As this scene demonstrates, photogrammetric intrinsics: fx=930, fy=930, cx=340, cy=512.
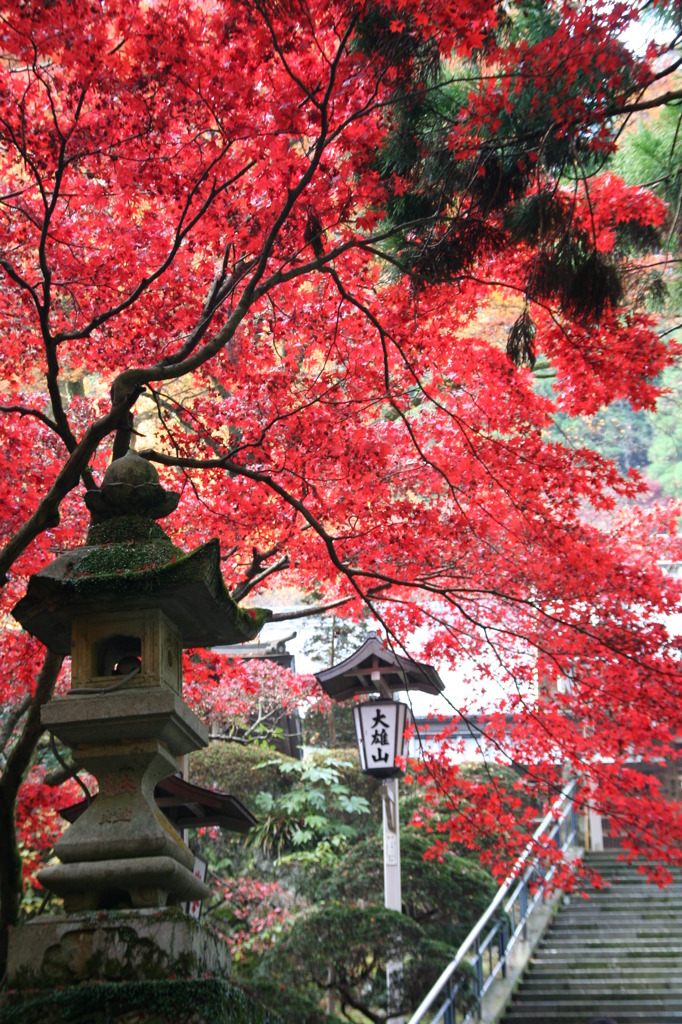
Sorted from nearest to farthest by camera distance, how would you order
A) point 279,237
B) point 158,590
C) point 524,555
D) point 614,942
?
point 158,590, point 279,237, point 524,555, point 614,942

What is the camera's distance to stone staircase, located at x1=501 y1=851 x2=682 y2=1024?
424 inches

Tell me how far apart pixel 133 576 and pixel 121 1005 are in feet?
6.43

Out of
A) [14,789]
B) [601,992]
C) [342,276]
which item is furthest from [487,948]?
[342,276]

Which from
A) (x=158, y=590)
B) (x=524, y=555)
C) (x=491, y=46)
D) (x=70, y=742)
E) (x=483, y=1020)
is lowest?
(x=483, y=1020)

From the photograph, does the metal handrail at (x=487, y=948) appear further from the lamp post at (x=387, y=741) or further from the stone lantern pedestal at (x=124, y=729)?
the stone lantern pedestal at (x=124, y=729)

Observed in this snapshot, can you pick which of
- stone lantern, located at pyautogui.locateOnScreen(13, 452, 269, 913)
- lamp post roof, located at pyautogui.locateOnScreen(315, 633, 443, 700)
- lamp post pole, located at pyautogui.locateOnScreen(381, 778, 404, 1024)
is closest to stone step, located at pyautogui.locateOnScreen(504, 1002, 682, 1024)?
lamp post pole, located at pyautogui.locateOnScreen(381, 778, 404, 1024)

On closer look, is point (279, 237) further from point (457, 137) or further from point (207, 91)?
point (457, 137)

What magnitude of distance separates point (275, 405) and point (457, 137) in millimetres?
3987

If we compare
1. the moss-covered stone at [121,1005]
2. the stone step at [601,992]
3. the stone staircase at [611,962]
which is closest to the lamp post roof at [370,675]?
the stone staircase at [611,962]

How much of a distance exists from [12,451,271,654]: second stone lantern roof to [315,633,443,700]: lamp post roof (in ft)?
15.1

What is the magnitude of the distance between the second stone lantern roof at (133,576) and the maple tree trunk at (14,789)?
1.17 m

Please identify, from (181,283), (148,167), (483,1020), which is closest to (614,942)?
(483,1020)

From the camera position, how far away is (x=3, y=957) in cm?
591

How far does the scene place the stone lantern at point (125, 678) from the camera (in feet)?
15.1
